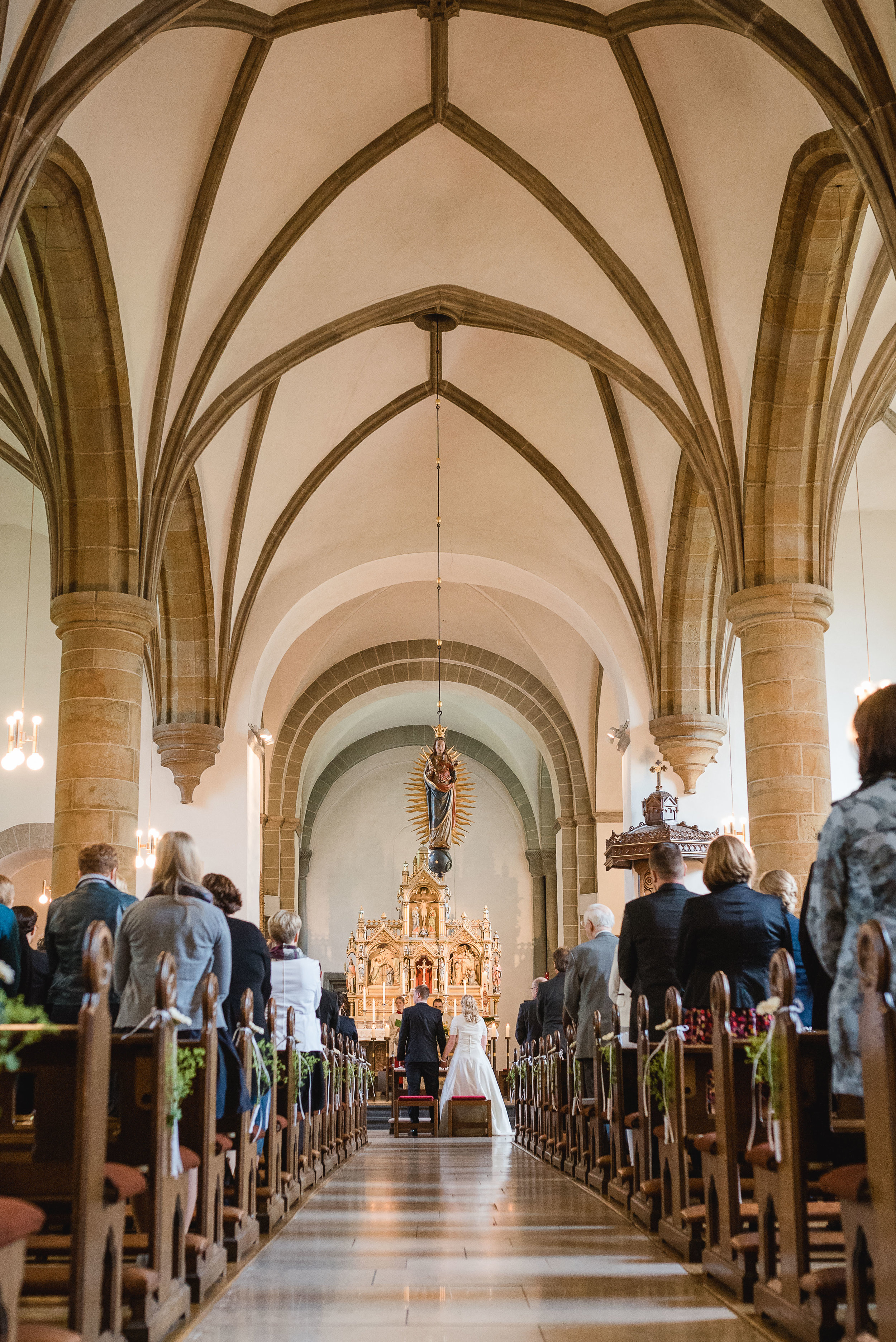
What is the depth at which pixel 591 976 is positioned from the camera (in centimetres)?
838

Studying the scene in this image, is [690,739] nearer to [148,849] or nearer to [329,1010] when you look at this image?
[329,1010]

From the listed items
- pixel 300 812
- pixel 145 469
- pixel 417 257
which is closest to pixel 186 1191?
pixel 145 469

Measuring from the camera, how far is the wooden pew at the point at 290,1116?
22.4 ft

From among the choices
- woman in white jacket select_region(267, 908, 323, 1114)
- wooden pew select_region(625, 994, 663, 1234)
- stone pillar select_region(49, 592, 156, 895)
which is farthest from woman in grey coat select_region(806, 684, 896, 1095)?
stone pillar select_region(49, 592, 156, 895)

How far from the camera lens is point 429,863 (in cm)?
1908

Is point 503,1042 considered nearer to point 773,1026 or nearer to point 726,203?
point 726,203

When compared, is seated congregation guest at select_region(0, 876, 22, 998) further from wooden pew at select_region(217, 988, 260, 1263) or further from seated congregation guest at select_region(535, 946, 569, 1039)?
seated congregation guest at select_region(535, 946, 569, 1039)

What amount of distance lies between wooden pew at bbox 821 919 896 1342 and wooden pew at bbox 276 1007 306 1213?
4046mm

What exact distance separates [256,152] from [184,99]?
89 cm

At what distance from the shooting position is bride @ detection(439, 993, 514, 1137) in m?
14.0

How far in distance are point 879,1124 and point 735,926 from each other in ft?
8.10

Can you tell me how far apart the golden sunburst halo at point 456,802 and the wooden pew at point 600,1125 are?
54.9 ft

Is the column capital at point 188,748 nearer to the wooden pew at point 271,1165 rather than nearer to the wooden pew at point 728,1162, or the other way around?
the wooden pew at point 271,1165

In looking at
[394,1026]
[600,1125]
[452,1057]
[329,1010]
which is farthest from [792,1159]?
[394,1026]
